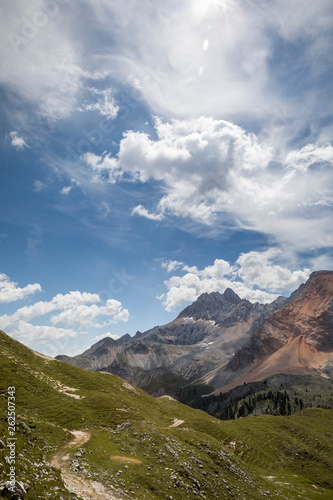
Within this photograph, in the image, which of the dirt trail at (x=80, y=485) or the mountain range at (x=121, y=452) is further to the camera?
the mountain range at (x=121, y=452)

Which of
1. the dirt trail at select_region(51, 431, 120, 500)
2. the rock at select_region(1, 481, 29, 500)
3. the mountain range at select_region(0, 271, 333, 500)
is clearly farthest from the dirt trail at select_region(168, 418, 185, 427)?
the rock at select_region(1, 481, 29, 500)

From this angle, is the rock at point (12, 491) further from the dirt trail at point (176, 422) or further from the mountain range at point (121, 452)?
the dirt trail at point (176, 422)

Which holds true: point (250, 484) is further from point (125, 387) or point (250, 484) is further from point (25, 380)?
point (125, 387)

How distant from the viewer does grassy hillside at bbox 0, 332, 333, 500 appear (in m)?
28.3

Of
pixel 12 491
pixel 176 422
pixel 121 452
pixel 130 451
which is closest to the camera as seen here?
pixel 12 491

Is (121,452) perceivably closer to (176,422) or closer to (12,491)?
(12,491)

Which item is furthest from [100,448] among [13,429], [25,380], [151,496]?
[25,380]

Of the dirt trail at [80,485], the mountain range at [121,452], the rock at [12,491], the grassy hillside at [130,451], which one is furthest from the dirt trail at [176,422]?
the rock at [12,491]

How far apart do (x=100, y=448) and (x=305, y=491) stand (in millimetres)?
51074

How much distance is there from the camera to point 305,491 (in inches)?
2265

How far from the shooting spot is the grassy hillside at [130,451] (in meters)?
28.3

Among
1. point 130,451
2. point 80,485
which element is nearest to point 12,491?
point 80,485

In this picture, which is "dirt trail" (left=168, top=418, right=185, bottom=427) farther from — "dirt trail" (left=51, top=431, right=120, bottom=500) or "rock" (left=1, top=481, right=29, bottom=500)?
"rock" (left=1, top=481, right=29, bottom=500)

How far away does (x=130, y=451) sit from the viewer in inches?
1532
